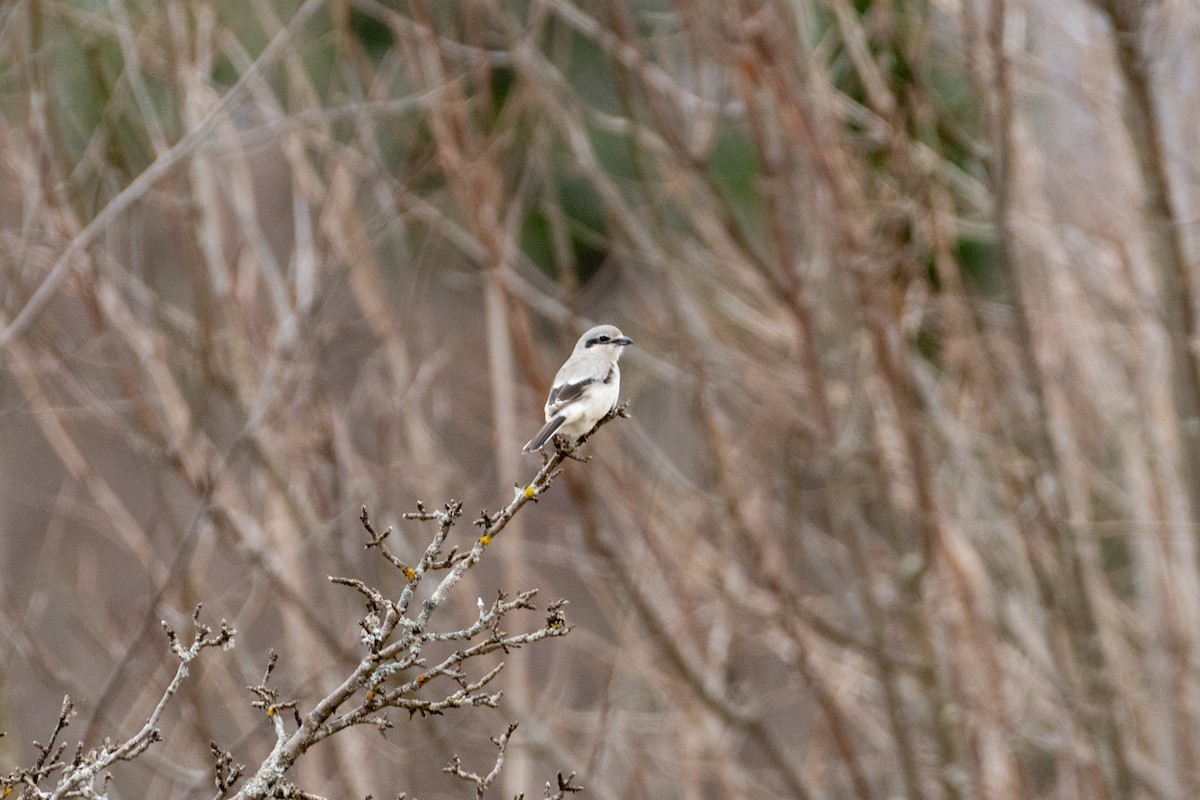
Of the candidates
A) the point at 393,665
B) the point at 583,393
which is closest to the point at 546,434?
the point at 583,393

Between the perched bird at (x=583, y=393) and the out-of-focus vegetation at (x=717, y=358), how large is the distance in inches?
41.1

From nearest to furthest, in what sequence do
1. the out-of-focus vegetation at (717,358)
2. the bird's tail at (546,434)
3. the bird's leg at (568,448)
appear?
the bird's leg at (568,448), the bird's tail at (546,434), the out-of-focus vegetation at (717,358)

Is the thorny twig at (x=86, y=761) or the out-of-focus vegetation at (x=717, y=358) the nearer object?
the thorny twig at (x=86, y=761)

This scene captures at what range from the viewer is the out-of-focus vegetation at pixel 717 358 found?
5.50m

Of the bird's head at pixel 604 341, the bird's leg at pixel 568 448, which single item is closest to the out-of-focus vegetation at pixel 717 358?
the bird's head at pixel 604 341

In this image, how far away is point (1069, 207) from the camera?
9.55 m

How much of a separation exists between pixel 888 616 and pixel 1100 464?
3026 millimetres

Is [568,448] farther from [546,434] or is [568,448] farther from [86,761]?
[86,761]

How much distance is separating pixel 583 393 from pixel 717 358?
110 inches

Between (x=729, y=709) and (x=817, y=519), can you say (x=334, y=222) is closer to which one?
(x=729, y=709)

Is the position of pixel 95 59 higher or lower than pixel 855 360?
higher

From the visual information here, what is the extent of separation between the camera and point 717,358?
682 cm

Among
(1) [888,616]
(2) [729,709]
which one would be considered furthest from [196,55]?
(1) [888,616]

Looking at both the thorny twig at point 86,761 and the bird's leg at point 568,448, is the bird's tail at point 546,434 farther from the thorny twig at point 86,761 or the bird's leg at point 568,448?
the thorny twig at point 86,761
